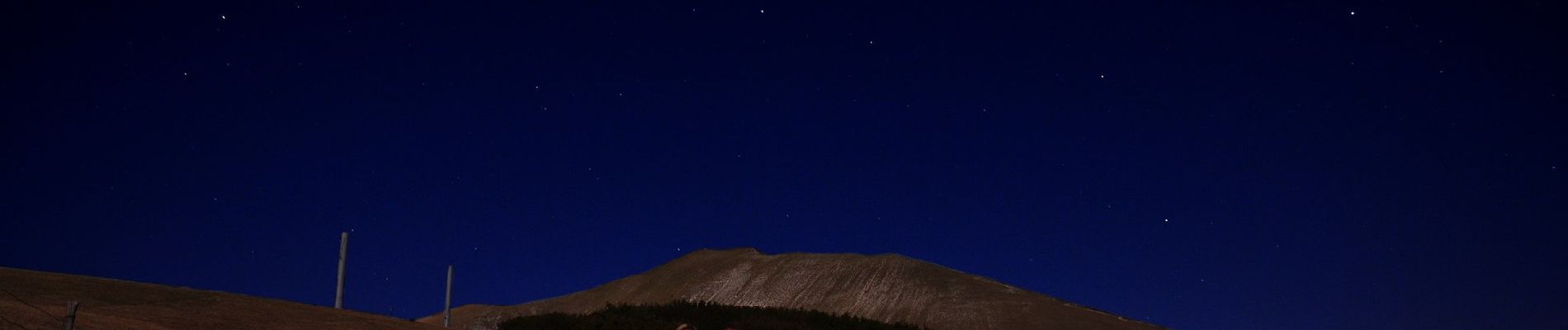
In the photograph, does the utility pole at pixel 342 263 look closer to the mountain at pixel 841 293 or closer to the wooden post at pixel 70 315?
the wooden post at pixel 70 315

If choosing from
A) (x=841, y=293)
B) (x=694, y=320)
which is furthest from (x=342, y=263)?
(x=841, y=293)

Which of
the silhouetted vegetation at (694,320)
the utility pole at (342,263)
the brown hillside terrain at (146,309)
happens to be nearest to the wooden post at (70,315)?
the brown hillside terrain at (146,309)

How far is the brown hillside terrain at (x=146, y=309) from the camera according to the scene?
1195 cm

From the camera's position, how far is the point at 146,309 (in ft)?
45.6

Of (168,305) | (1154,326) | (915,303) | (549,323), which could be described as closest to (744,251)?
(915,303)

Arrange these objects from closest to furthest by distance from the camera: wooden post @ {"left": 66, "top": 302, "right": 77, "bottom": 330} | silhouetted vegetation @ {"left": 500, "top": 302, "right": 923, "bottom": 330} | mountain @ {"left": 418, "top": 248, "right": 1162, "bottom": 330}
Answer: wooden post @ {"left": 66, "top": 302, "right": 77, "bottom": 330} → silhouetted vegetation @ {"left": 500, "top": 302, "right": 923, "bottom": 330} → mountain @ {"left": 418, "top": 248, "right": 1162, "bottom": 330}

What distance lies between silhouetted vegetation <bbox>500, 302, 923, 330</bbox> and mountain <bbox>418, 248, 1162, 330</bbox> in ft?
146

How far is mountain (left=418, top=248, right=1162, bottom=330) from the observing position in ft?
232

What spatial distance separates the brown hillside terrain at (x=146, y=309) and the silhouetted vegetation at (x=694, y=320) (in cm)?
333

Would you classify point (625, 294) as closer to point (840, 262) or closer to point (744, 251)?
point (744, 251)

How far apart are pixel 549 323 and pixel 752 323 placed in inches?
167

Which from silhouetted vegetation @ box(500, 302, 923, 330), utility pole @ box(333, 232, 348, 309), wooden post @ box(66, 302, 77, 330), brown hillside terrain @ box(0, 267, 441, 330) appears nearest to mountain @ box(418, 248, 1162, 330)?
utility pole @ box(333, 232, 348, 309)

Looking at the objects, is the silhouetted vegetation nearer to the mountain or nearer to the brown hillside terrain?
the brown hillside terrain

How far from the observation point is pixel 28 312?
38.1 ft
